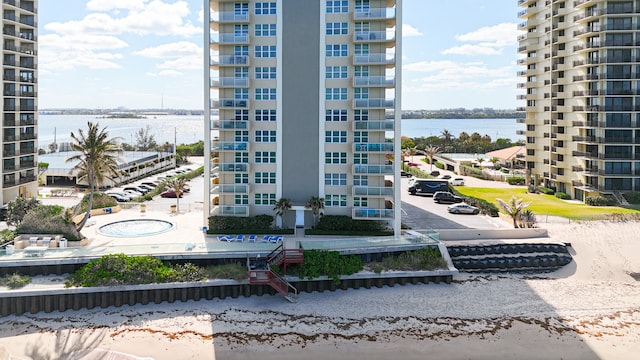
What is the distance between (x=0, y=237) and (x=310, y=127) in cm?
2569

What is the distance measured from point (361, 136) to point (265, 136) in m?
8.29

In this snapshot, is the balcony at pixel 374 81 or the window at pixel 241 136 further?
the window at pixel 241 136

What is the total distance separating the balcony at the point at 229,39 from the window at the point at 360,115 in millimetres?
10932

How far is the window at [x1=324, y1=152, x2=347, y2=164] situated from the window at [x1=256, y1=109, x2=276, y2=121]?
5.64 metres

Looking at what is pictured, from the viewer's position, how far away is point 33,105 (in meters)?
58.8

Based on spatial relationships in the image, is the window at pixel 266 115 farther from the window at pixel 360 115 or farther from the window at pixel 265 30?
the window at pixel 360 115

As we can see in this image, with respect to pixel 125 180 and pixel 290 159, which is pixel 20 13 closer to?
pixel 125 180

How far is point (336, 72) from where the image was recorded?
147 ft

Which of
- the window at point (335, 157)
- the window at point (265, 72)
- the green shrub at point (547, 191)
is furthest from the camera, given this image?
the green shrub at point (547, 191)

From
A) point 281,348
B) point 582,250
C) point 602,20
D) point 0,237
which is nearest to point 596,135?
point 602,20

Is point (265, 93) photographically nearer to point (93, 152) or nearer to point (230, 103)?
point (230, 103)

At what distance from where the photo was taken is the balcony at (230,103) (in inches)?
1772

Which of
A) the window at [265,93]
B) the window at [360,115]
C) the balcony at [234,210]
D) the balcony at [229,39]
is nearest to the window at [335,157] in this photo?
the window at [360,115]

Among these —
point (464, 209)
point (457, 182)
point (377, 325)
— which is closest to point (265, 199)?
point (377, 325)
